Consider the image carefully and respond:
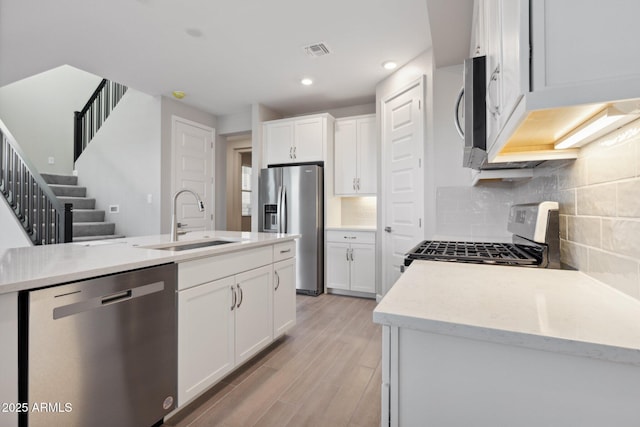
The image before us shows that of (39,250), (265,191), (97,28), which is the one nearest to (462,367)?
(39,250)

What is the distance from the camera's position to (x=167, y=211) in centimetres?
429

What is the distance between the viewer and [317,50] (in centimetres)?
306

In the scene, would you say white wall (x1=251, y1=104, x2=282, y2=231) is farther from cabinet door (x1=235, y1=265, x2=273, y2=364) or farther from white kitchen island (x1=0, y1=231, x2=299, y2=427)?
cabinet door (x1=235, y1=265, x2=273, y2=364)

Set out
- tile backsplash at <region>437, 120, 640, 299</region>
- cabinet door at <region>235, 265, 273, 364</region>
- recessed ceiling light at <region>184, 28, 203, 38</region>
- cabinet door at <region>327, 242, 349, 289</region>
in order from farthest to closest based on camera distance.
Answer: cabinet door at <region>327, 242, 349, 289</region>
recessed ceiling light at <region>184, 28, 203, 38</region>
cabinet door at <region>235, 265, 273, 364</region>
tile backsplash at <region>437, 120, 640, 299</region>

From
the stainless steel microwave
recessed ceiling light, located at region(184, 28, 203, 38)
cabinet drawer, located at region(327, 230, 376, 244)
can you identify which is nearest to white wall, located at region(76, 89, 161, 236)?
recessed ceiling light, located at region(184, 28, 203, 38)

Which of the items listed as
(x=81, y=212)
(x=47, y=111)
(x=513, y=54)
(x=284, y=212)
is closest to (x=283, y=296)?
(x=284, y=212)

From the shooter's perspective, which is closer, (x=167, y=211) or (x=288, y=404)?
(x=288, y=404)

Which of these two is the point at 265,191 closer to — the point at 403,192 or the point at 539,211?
the point at 403,192

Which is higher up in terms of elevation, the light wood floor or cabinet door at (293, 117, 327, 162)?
cabinet door at (293, 117, 327, 162)

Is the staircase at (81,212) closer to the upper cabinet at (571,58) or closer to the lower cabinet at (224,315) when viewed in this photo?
the lower cabinet at (224,315)

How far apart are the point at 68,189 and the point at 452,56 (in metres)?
5.60

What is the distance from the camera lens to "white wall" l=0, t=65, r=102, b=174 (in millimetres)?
5125

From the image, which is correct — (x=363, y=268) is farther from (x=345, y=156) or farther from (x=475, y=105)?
(x=475, y=105)

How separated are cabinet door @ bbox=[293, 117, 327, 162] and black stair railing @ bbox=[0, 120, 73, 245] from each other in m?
2.73
